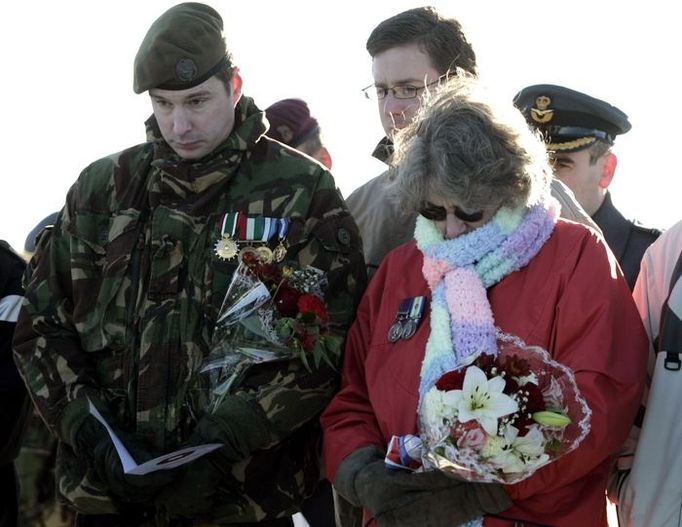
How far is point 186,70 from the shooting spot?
4.68 m

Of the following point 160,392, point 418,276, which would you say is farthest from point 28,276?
point 418,276

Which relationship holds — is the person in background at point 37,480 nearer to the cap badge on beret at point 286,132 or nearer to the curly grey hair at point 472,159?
the cap badge on beret at point 286,132

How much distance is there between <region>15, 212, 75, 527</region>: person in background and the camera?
5.65 m

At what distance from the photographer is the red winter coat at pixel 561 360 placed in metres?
3.75

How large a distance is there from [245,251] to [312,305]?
0.36m

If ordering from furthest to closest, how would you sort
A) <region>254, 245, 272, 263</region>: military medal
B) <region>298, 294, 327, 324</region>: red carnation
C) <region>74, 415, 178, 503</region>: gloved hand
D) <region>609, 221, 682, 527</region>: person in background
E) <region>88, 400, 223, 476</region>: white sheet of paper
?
<region>254, 245, 272, 263</region>: military medal, <region>298, 294, 327, 324</region>: red carnation, <region>74, 415, 178, 503</region>: gloved hand, <region>88, 400, 223, 476</region>: white sheet of paper, <region>609, 221, 682, 527</region>: person in background

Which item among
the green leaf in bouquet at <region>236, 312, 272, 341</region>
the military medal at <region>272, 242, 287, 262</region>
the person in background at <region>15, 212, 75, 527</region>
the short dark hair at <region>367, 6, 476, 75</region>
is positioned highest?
the short dark hair at <region>367, 6, 476, 75</region>

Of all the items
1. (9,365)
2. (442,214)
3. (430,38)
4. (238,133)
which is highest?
(430,38)

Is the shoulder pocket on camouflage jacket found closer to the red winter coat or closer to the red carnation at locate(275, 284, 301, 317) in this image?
the red carnation at locate(275, 284, 301, 317)

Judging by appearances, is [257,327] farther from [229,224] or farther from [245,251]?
[229,224]

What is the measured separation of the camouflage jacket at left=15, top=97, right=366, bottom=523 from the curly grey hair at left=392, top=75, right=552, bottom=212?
60cm

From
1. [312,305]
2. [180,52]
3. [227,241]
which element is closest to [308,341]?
[312,305]

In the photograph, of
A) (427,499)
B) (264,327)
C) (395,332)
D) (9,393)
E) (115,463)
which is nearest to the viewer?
(427,499)

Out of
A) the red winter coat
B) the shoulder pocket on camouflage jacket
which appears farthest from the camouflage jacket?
the red winter coat
